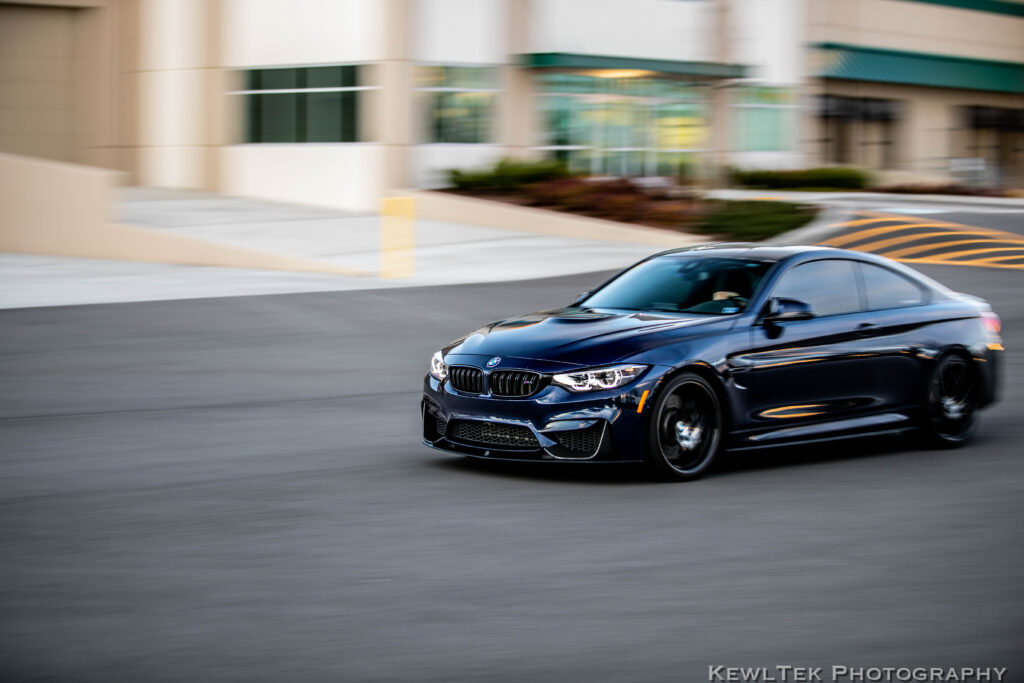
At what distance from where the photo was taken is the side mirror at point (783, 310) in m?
9.05

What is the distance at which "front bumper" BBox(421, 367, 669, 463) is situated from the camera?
830cm

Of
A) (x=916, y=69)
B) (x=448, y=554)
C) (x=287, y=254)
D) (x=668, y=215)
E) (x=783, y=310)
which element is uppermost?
(x=916, y=69)

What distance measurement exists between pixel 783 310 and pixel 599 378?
1.45 meters

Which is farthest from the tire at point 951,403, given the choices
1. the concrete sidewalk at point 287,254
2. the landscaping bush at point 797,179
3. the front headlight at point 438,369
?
the landscaping bush at point 797,179

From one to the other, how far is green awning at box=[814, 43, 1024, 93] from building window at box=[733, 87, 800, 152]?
4.91 metres

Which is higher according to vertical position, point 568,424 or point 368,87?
point 368,87

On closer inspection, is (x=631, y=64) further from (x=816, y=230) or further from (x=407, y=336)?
(x=407, y=336)

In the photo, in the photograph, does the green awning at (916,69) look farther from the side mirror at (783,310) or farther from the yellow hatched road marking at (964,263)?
the side mirror at (783,310)

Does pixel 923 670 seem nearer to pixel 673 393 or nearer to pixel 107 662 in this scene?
pixel 107 662

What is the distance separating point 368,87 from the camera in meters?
32.3

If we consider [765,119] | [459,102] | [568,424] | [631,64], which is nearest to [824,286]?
[568,424]

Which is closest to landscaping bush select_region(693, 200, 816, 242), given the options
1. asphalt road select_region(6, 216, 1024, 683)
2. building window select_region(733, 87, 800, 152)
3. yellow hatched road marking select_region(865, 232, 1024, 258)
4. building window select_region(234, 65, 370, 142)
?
yellow hatched road marking select_region(865, 232, 1024, 258)

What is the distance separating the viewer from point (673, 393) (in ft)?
27.9

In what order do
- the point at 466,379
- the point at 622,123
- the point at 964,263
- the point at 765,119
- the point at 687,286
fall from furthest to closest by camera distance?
1. the point at 765,119
2. the point at 622,123
3. the point at 964,263
4. the point at 687,286
5. the point at 466,379
